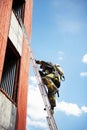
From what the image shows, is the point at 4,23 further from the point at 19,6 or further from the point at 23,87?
the point at 19,6

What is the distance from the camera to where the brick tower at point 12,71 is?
8.23 metres

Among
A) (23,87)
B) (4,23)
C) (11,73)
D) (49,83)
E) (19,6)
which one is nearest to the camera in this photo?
(49,83)

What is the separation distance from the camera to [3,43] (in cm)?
853

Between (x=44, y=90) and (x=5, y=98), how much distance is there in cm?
137

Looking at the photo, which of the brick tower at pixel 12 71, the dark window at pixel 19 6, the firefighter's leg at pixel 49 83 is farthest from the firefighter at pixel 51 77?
the dark window at pixel 19 6

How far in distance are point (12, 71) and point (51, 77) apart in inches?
84.1

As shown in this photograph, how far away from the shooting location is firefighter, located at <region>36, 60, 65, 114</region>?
868 centimetres

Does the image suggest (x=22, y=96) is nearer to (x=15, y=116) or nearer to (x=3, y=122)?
(x=15, y=116)

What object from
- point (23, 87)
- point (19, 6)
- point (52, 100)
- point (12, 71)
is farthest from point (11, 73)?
point (19, 6)

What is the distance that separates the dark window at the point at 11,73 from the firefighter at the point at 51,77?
4.85ft

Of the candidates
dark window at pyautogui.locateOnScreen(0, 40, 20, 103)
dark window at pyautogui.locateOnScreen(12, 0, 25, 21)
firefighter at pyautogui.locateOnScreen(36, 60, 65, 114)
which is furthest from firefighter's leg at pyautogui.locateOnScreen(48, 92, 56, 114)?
dark window at pyautogui.locateOnScreen(12, 0, 25, 21)

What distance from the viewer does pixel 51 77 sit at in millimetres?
8922

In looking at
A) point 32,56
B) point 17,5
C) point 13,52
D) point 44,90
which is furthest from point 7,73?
point 17,5

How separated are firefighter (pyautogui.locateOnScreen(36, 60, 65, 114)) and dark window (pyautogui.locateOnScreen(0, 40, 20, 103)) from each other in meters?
1.48
